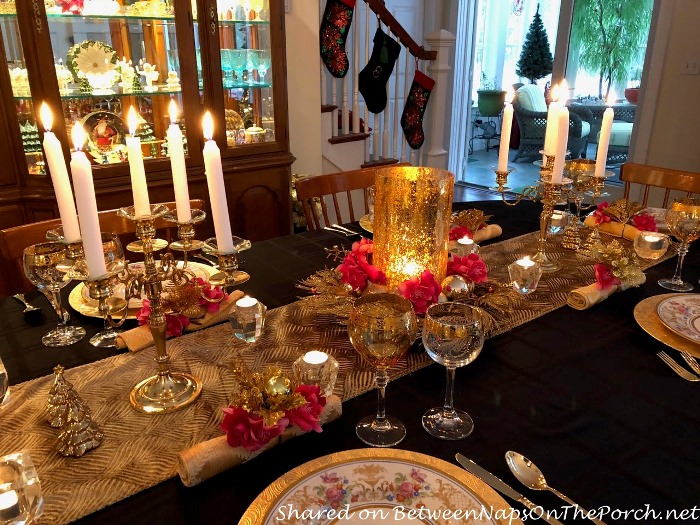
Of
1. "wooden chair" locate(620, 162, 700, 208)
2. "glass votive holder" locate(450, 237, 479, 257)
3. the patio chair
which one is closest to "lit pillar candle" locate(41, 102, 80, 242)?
"glass votive holder" locate(450, 237, 479, 257)

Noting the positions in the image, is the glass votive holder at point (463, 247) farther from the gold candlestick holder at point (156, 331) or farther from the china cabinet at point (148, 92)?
the china cabinet at point (148, 92)

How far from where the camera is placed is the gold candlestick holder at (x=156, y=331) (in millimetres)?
767

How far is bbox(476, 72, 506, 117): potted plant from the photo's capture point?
587cm

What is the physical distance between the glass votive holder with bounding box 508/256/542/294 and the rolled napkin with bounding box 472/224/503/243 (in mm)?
334

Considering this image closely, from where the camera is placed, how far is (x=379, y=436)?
76cm

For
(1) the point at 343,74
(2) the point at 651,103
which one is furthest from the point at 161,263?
(2) the point at 651,103

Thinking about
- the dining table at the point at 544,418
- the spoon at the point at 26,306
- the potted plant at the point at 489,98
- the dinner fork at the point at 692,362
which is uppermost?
the potted plant at the point at 489,98

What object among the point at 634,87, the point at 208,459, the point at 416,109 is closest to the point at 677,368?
the point at 208,459

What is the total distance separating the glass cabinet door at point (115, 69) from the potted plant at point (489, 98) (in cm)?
426

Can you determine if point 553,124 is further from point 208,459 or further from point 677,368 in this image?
point 208,459

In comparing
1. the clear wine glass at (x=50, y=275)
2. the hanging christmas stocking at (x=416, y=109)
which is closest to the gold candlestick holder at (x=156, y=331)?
the clear wine glass at (x=50, y=275)

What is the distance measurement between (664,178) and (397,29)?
1.96 m

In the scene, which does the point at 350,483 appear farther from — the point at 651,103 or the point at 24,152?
the point at 651,103

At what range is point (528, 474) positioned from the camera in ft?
2.25
